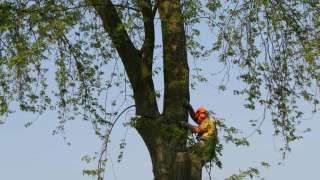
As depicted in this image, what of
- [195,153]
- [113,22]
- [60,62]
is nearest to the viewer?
[195,153]

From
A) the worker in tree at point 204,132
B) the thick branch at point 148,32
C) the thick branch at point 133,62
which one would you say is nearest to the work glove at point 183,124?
the worker in tree at point 204,132

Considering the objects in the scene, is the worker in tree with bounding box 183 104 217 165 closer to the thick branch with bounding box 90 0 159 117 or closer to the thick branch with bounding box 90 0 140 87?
the thick branch with bounding box 90 0 159 117

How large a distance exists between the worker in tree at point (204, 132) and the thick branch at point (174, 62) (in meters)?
0.21

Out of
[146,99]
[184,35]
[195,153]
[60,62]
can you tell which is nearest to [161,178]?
[195,153]

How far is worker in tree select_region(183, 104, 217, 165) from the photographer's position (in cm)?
954

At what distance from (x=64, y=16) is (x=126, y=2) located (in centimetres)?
97

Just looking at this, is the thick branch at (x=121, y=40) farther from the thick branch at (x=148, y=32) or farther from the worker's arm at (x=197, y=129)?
the worker's arm at (x=197, y=129)

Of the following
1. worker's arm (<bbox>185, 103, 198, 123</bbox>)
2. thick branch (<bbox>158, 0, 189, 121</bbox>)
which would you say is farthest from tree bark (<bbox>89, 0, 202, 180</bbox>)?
worker's arm (<bbox>185, 103, 198, 123</bbox>)

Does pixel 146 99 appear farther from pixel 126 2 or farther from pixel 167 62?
pixel 126 2

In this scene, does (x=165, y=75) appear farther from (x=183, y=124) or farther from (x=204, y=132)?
(x=204, y=132)

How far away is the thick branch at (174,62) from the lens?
410 inches

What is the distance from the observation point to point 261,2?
948 cm

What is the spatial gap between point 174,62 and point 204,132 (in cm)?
112

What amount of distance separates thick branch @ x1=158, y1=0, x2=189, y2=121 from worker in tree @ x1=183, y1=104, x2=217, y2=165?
8.1 inches
